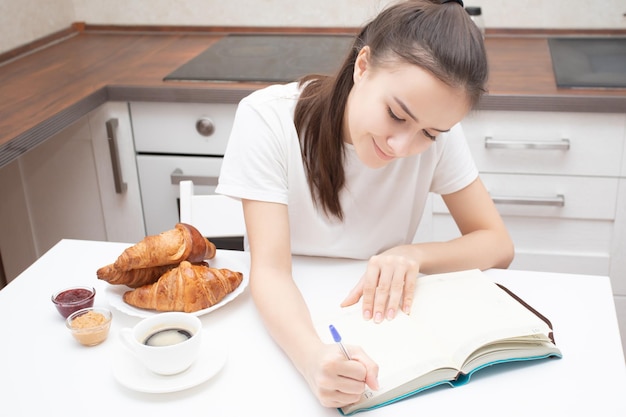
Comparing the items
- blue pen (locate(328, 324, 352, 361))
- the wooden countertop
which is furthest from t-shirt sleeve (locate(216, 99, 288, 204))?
the wooden countertop

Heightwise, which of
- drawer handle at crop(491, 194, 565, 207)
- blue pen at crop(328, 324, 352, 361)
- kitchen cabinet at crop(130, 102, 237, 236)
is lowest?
drawer handle at crop(491, 194, 565, 207)

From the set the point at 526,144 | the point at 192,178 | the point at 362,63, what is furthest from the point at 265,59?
the point at 362,63

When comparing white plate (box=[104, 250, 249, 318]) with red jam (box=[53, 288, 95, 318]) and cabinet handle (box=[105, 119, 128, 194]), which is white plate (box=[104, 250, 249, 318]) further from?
cabinet handle (box=[105, 119, 128, 194])

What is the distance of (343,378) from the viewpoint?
0.81 m

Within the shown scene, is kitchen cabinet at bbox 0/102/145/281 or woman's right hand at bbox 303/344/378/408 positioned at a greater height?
woman's right hand at bbox 303/344/378/408

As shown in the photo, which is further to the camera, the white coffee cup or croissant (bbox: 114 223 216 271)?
croissant (bbox: 114 223 216 271)

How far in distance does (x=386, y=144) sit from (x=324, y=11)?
1402 millimetres

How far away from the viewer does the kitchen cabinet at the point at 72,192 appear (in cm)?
192

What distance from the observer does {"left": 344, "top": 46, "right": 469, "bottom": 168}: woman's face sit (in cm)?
99

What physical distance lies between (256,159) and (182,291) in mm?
281

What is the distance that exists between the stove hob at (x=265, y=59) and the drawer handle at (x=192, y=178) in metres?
0.25

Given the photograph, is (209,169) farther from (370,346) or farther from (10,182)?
(370,346)

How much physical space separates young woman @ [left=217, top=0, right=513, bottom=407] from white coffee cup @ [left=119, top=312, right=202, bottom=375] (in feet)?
0.39

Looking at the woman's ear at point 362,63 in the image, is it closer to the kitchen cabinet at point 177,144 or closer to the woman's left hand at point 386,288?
the woman's left hand at point 386,288
